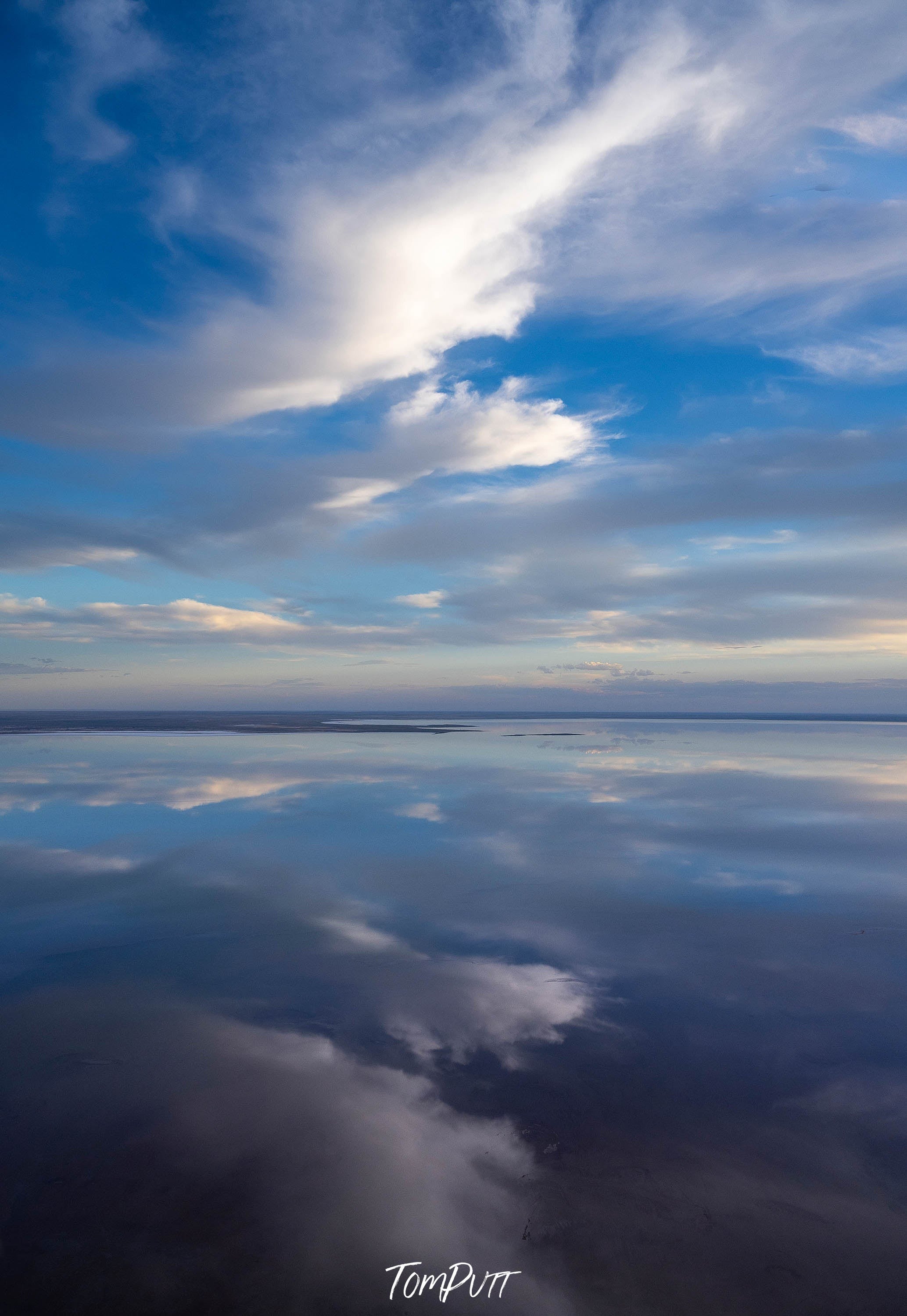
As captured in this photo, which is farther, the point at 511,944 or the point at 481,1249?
the point at 511,944

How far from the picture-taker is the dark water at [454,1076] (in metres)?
3.89

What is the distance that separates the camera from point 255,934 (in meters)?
9.04

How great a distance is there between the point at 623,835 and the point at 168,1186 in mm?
11984

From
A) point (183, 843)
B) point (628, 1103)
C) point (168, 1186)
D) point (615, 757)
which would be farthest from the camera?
point (615, 757)

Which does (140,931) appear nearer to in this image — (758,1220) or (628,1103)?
(628,1103)

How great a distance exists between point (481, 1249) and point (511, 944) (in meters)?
4.79

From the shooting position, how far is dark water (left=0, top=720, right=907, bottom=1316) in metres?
3.89

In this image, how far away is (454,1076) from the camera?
579cm

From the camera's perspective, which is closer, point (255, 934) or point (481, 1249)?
point (481, 1249)

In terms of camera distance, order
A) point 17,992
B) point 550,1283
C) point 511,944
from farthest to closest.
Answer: point 511,944 → point 17,992 → point 550,1283

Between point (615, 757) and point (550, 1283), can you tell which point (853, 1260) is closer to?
point (550, 1283)

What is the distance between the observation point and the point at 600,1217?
4.21 metres

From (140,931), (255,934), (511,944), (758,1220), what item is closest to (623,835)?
(511,944)

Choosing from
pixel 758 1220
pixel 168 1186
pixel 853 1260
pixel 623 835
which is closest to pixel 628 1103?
pixel 758 1220
